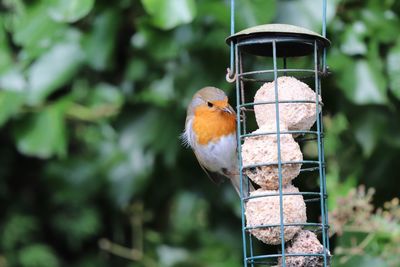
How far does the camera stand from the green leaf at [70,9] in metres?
4.84

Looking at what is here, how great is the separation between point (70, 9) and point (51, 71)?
906 mm

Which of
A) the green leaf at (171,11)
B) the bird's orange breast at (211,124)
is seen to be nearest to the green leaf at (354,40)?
the bird's orange breast at (211,124)

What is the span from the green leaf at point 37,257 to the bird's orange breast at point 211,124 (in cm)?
214

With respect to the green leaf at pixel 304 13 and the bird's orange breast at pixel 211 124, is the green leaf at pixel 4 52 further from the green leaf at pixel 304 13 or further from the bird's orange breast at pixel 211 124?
the green leaf at pixel 304 13

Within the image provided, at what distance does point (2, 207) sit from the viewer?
7.28 m

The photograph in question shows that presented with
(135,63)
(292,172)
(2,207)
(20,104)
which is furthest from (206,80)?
(2,207)

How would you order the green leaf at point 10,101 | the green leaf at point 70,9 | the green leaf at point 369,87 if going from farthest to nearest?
1. the green leaf at point 10,101
2. the green leaf at point 369,87
3. the green leaf at point 70,9

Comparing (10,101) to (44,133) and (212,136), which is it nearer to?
(44,133)

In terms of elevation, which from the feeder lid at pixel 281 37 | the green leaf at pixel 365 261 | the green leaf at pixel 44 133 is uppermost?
the green leaf at pixel 44 133

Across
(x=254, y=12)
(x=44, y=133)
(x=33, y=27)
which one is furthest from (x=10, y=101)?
(x=254, y=12)

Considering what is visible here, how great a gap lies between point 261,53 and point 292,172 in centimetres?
55

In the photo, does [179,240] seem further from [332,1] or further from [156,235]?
[332,1]

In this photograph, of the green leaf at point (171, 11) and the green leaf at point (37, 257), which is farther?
the green leaf at point (37, 257)

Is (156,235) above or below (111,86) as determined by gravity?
below
